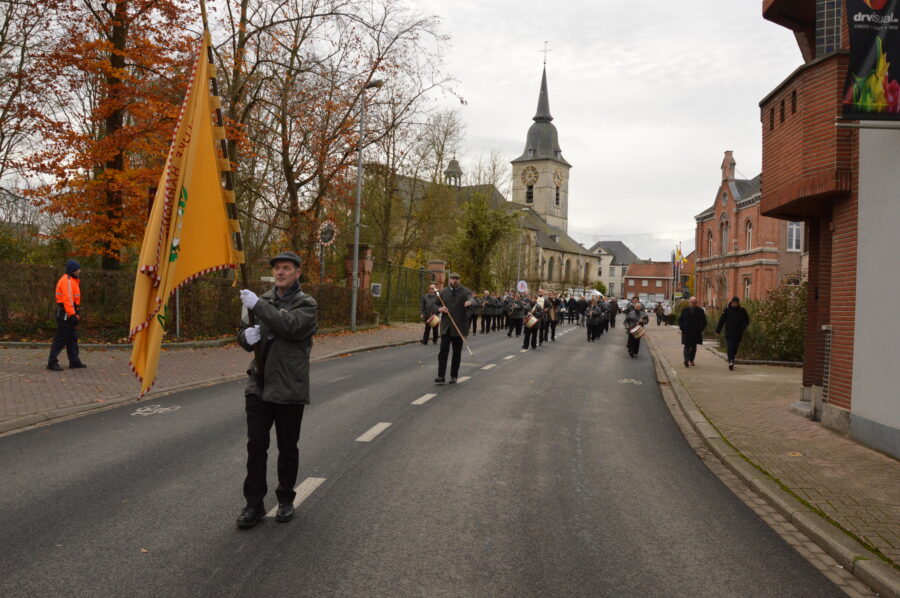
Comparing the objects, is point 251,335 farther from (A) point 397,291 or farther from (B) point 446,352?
(A) point 397,291

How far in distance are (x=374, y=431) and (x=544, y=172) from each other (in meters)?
110

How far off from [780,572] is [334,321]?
74.5ft

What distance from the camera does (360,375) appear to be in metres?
13.4

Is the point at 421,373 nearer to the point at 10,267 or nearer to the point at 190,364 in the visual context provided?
the point at 190,364

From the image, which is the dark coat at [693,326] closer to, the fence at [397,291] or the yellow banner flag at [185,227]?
the fence at [397,291]

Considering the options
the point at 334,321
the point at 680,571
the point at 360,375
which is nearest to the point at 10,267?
the point at 360,375

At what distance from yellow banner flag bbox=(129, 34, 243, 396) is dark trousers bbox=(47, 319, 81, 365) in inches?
347

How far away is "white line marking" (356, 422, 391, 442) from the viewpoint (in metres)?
7.51

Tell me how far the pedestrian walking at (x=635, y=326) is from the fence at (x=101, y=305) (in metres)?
11.0

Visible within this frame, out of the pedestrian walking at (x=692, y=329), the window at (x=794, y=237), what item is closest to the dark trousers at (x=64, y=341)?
the pedestrian walking at (x=692, y=329)

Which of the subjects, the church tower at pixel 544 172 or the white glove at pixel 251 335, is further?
the church tower at pixel 544 172

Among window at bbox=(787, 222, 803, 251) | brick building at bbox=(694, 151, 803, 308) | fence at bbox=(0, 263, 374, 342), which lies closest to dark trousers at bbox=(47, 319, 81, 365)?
fence at bbox=(0, 263, 374, 342)

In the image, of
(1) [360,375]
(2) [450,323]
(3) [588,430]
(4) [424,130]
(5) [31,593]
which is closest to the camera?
(5) [31,593]

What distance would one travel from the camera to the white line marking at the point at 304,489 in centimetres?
521
